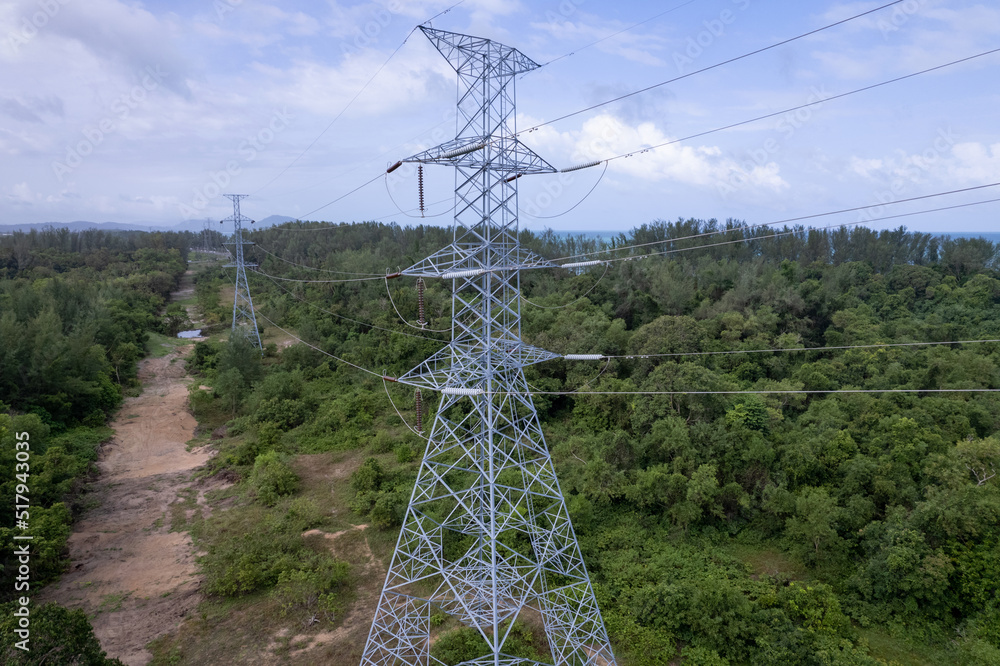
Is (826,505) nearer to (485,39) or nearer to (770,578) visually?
(770,578)

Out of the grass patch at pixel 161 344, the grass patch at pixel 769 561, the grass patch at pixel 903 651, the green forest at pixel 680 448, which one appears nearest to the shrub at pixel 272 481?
the green forest at pixel 680 448

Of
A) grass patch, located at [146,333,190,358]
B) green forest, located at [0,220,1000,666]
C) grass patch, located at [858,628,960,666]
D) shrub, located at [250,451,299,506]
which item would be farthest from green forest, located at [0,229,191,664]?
grass patch, located at [858,628,960,666]

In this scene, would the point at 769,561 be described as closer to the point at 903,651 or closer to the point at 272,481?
the point at 903,651

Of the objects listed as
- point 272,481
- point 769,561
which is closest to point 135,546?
point 272,481

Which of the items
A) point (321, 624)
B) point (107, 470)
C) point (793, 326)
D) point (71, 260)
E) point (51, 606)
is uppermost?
point (71, 260)

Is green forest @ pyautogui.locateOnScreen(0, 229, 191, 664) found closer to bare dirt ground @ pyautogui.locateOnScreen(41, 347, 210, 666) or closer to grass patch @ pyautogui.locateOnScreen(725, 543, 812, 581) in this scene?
bare dirt ground @ pyautogui.locateOnScreen(41, 347, 210, 666)

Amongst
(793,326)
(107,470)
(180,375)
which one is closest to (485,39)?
(107,470)

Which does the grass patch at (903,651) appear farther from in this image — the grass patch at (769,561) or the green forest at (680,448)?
the grass patch at (769,561)
